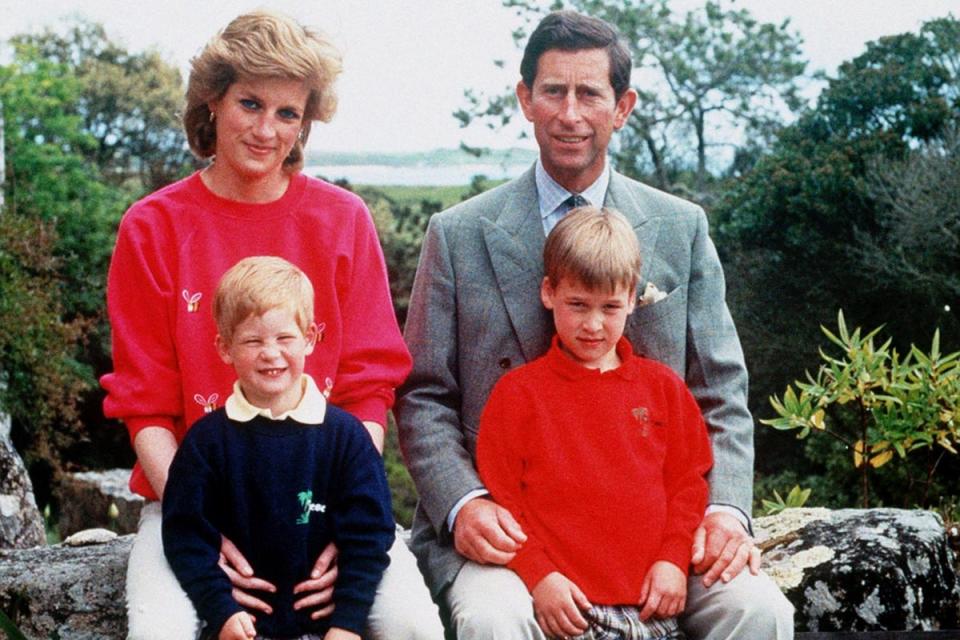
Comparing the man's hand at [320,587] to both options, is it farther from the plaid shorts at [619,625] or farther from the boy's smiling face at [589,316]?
the boy's smiling face at [589,316]

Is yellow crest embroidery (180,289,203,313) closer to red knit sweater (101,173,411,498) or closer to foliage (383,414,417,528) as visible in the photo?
red knit sweater (101,173,411,498)

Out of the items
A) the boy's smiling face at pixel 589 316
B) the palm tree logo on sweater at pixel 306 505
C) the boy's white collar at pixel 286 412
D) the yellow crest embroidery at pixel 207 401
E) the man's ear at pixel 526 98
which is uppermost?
the man's ear at pixel 526 98

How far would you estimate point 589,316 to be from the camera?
9.67ft

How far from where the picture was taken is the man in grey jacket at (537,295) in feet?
10.4

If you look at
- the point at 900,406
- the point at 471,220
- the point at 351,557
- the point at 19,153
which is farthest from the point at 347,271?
the point at 19,153

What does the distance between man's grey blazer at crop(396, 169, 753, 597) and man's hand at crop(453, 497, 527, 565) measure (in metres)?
0.19

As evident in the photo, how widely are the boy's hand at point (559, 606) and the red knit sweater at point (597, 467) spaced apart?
4 cm

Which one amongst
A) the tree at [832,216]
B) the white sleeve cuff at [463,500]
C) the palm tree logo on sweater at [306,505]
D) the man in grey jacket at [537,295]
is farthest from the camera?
the tree at [832,216]

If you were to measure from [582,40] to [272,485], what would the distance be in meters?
1.37

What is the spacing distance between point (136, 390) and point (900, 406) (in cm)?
287

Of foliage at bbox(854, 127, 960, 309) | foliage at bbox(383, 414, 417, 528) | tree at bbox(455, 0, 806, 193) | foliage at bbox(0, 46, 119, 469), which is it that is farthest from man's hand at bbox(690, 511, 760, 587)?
tree at bbox(455, 0, 806, 193)

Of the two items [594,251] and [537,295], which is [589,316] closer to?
[594,251]

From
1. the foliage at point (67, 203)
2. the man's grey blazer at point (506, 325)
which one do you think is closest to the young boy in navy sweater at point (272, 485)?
the man's grey blazer at point (506, 325)

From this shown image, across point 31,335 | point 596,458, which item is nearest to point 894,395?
point 596,458
